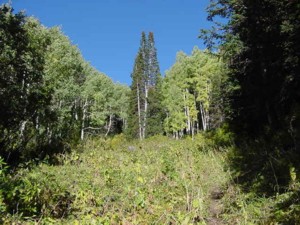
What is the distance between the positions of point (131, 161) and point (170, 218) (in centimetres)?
743

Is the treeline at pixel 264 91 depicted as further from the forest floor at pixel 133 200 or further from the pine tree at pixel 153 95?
the pine tree at pixel 153 95

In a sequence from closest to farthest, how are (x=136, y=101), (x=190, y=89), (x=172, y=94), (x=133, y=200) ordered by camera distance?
(x=133, y=200), (x=172, y=94), (x=190, y=89), (x=136, y=101)

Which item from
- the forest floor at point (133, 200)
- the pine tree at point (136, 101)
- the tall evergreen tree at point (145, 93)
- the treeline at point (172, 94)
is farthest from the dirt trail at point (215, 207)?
the pine tree at point (136, 101)

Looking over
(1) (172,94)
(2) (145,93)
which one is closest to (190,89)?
(1) (172,94)

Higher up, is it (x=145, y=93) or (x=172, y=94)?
(x=145, y=93)

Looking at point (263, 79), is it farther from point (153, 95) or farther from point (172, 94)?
point (153, 95)

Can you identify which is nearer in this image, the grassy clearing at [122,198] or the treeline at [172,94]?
the grassy clearing at [122,198]

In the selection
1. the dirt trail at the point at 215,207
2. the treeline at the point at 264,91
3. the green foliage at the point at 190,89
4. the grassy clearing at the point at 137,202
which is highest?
the green foliage at the point at 190,89

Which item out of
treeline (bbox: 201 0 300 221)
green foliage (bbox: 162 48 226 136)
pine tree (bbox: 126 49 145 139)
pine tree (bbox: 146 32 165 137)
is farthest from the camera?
pine tree (bbox: 126 49 145 139)

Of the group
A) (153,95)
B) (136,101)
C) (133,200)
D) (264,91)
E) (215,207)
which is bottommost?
(215,207)

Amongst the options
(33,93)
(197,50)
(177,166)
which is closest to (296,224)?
(177,166)

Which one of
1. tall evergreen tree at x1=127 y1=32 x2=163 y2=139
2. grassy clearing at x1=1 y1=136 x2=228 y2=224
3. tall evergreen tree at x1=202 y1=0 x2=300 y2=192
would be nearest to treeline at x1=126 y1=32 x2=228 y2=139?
tall evergreen tree at x1=127 y1=32 x2=163 y2=139

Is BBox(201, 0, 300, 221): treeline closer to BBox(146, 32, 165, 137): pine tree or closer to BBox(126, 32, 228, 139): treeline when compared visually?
BBox(126, 32, 228, 139): treeline

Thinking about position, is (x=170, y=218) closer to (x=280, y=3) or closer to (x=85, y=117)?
(x=280, y=3)
